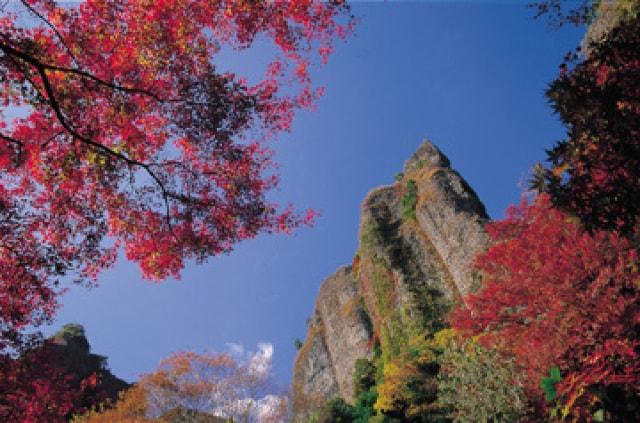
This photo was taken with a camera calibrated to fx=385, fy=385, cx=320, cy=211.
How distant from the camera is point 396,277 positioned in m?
32.7

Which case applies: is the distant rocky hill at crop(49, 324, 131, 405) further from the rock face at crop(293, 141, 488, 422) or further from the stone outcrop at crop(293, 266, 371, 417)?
the rock face at crop(293, 141, 488, 422)

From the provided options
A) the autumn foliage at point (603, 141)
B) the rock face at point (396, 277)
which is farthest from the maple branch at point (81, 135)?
the rock face at point (396, 277)

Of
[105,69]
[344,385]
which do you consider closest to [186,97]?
[105,69]

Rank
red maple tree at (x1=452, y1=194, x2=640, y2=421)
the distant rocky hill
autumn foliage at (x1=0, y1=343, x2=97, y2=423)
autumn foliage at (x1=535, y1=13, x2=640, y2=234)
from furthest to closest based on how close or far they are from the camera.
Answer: the distant rocky hill → autumn foliage at (x1=0, y1=343, x2=97, y2=423) → red maple tree at (x1=452, y1=194, x2=640, y2=421) → autumn foliage at (x1=535, y1=13, x2=640, y2=234)

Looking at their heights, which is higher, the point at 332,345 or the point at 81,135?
the point at 332,345

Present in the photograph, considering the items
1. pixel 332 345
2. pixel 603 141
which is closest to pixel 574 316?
pixel 603 141

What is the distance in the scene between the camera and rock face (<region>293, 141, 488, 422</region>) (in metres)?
28.7

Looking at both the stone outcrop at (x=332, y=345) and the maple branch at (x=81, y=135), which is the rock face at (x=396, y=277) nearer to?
the stone outcrop at (x=332, y=345)

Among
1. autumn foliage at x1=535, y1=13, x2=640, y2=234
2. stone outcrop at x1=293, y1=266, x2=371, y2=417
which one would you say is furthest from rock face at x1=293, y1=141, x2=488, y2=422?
autumn foliage at x1=535, y1=13, x2=640, y2=234

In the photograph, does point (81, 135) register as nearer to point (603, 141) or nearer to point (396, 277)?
point (603, 141)

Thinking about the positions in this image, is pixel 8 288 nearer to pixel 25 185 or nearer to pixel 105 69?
pixel 25 185

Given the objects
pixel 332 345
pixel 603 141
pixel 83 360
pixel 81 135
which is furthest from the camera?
pixel 83 360

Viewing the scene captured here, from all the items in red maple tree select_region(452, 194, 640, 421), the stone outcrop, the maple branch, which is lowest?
red maple tree select_region(452, 194, 640, 421)

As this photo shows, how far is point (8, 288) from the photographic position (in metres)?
9.55
